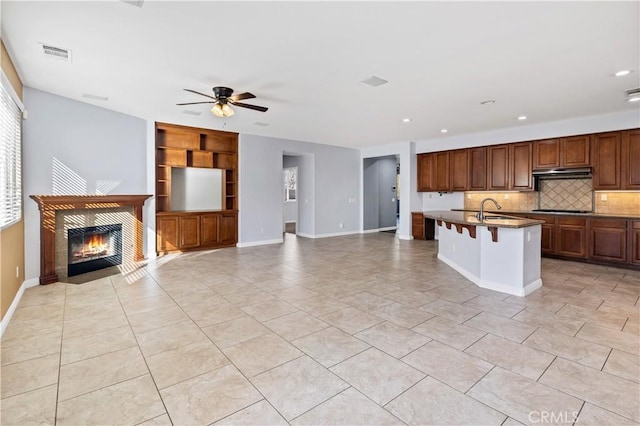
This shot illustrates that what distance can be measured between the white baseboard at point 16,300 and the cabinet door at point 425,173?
8.22 m

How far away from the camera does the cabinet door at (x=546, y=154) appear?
6.30 metres

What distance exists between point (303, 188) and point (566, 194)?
245 inches

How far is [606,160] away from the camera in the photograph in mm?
5711

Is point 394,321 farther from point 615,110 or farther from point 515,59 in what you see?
point 615,110

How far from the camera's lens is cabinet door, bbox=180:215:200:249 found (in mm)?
6750

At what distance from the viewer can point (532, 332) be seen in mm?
2832

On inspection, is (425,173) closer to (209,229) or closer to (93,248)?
(209,229)

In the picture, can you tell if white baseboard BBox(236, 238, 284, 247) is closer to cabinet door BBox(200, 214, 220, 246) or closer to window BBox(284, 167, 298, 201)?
cabinet door BBox(200, 214, 220, 246)

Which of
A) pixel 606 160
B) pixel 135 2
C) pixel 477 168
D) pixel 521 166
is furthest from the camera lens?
pixel 477 168

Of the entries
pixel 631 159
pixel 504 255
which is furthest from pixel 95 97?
pixel 631 159

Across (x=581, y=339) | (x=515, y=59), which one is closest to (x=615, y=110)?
(x=515, y=59)

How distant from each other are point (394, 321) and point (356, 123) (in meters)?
4.42

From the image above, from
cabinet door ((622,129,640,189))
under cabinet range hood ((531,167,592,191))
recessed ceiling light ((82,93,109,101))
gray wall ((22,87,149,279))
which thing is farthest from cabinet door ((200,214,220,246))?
cabinet door ((622,129,640,189))

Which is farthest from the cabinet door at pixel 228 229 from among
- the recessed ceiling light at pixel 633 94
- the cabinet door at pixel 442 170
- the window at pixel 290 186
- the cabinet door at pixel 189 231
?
the recessed ceiling light at pixel 633 94
